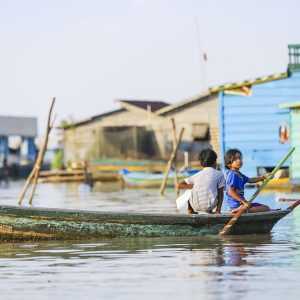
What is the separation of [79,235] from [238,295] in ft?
16.0

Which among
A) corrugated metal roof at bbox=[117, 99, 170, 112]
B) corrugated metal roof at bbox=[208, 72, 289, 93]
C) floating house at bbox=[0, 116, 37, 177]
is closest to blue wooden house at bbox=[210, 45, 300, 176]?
corrugated metal roof at bbox=[208, 72, 289, 93]

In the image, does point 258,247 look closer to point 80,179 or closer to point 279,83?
point 279,83

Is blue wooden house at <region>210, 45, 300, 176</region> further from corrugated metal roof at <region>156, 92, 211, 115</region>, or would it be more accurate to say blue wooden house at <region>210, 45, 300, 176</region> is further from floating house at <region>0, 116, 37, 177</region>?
floating house at <region>0, 116, 37, 177</region>

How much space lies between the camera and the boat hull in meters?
11.7

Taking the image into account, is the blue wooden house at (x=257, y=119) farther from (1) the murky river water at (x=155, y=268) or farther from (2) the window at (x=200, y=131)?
(1) the murky river water at (x=155, y=268)

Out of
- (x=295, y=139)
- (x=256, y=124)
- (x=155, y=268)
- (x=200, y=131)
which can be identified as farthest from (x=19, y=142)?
(x=155, y=268)

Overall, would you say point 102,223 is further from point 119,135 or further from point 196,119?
point 119,135

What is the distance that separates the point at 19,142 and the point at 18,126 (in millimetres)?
3973

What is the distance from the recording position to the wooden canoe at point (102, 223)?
11711 millimetres

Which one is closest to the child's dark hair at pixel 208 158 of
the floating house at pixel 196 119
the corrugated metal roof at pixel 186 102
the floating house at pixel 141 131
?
the floating house at pixel 141 131

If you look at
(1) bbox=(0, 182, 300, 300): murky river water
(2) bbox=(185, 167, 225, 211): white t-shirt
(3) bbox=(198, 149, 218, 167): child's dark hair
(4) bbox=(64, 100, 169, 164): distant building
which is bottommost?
(1) bbox=(0, 182, 300, 300): murky river water

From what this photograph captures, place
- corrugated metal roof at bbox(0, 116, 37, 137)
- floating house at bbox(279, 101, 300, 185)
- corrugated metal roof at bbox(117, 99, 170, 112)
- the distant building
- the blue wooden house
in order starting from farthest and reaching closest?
corrugated metal roof at bbox(0, 116, 37, 137)
corrugated metal roof at bbox(117, 99, 170, 112)
the distant building
the blue wooden house
floating house at bbox(279, 101, 300, 185)

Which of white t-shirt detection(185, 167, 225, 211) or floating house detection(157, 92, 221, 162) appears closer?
white t-shirt detection(185, 167, 225, 211)

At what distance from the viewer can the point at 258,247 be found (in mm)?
10648
